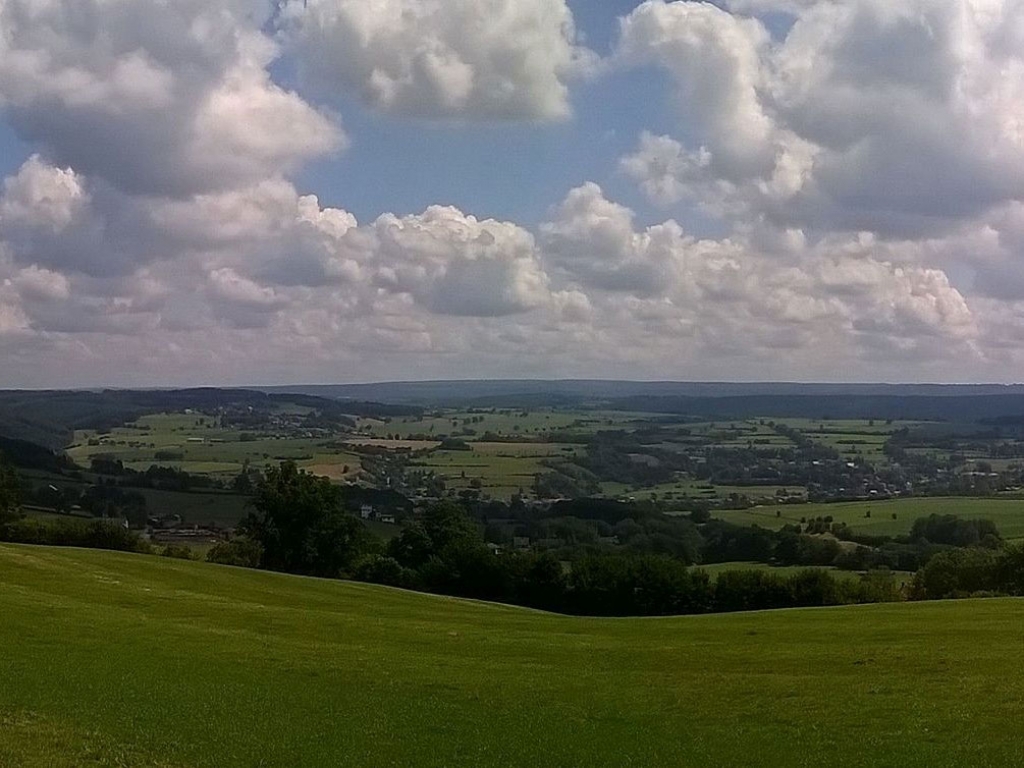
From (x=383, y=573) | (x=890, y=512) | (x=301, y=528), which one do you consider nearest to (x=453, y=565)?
(x=383, y=573)

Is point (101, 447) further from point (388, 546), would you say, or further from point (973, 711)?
point (973, 711)

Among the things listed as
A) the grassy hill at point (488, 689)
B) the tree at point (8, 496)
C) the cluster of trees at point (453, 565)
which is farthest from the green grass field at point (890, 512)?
the grassy hill at point (488, 689)

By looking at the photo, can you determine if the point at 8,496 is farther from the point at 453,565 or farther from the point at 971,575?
the point at 971,575

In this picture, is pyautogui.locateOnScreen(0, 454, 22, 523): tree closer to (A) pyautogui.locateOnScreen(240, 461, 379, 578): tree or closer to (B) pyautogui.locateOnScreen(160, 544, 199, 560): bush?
(B) pyautogui.locateOnScreen(160, 544, 199, 560): bush

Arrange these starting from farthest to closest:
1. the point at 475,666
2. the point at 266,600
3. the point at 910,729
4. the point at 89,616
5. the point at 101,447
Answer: the point at 101,447
the point at 266,600
the point at 89,616
the point at 475,666
the point at 910,729

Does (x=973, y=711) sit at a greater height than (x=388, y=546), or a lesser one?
greater

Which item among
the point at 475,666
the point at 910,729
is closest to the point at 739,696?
the point at 910,729

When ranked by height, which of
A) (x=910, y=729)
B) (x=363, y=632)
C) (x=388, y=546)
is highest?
(x=910, y=729)
